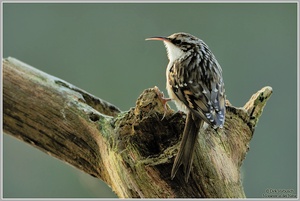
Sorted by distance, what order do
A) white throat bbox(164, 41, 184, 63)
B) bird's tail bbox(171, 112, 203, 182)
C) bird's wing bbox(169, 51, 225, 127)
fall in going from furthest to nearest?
white throat bbox(164, 41, 184, 63), bird's wing bbox(169, 51, 225, 127), bird's tail bbox(171, 112, 203, 182)

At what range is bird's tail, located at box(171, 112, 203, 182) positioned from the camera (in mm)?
2557

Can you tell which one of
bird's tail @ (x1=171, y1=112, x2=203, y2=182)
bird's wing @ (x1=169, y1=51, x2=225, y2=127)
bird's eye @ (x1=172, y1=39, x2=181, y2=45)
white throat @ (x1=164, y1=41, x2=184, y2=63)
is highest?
bird's eye @ (x1=172, y1=39, x2=181, y2=45)

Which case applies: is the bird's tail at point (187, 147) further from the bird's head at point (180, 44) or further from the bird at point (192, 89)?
the bird's head at point (180, 44)

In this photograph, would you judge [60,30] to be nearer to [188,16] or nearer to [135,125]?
[188,16]

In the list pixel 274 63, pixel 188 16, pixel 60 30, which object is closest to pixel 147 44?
pixel 188 16

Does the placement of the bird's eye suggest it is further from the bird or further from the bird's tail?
the bird's tail

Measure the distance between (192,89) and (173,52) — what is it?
0.47 m

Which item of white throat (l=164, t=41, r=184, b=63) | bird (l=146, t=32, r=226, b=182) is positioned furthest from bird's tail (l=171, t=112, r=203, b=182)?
white throat (l=164, t=41, r=184, b=63)

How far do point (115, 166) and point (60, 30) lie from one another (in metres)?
4.09

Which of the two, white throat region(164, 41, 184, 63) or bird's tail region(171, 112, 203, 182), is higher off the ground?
white throat region(164, 41, 184, 63)

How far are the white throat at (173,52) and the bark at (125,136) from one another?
0.42 m

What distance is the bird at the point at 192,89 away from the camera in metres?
2.61

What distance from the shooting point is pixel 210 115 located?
2.69m

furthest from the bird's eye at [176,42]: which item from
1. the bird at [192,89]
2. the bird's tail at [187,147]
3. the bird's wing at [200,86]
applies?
the bird's tail at [187,147]
